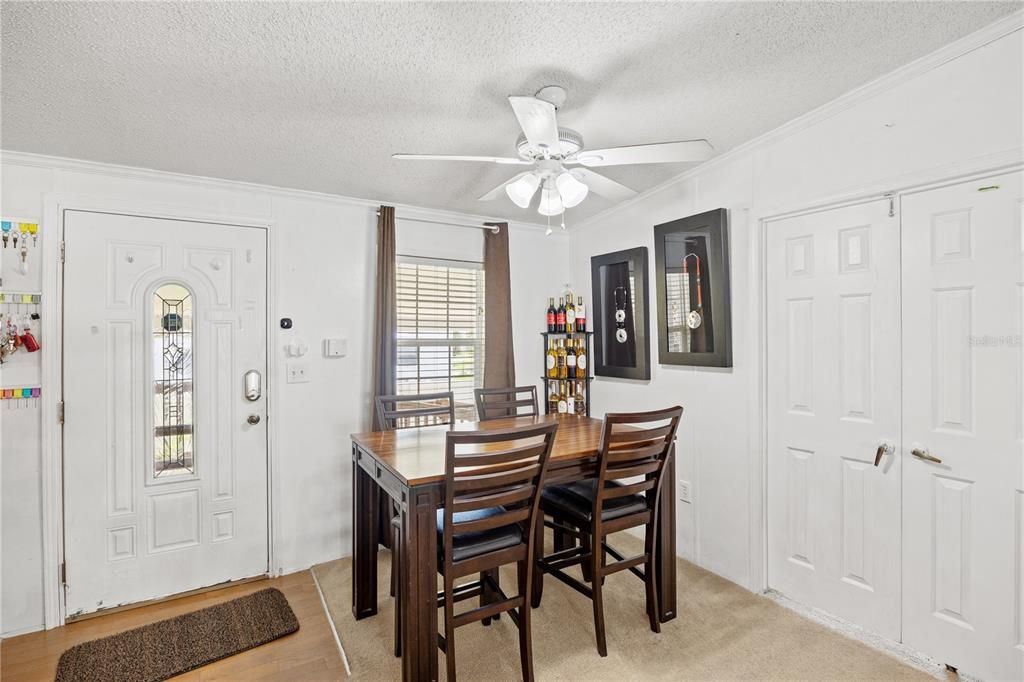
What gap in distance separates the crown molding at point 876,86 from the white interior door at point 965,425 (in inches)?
18.5

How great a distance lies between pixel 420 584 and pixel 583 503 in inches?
34.7

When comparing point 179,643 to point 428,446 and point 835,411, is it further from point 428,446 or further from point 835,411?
point 835,411

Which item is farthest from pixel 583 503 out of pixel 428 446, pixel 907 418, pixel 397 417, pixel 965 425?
pixel 965 425

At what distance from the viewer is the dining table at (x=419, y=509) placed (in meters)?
1.79

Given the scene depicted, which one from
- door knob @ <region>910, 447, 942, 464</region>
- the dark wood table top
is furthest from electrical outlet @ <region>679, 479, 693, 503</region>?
door knob @ <region>910, 447, 942, 464</region>

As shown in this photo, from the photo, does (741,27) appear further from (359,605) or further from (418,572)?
(359,605)

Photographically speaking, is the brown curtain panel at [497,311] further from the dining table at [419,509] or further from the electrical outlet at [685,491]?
the electrical outlet at [685,491]

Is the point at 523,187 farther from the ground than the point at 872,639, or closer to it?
farther from the ground

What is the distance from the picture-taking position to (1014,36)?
5.35 ft

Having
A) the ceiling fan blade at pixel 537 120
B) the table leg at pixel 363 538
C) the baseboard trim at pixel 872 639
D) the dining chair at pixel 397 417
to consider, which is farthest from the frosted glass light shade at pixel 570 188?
the baseboard trim at pixel 872 639

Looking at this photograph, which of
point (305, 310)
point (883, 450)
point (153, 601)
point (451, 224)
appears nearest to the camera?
point (883, 450)

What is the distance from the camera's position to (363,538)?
2463mm

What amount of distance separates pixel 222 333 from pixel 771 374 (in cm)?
323

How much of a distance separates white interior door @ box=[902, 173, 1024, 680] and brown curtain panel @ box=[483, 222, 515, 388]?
99.2 inches
